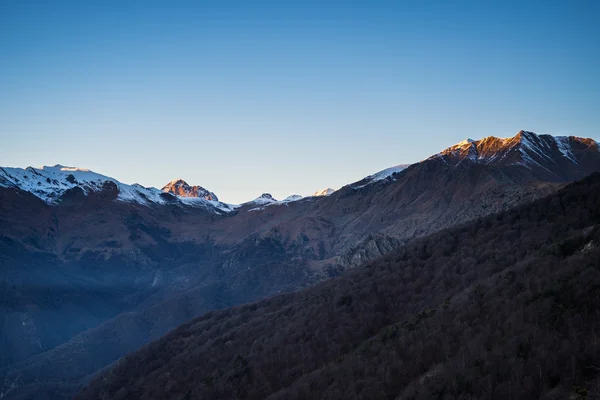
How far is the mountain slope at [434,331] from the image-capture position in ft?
154

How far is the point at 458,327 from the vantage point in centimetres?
6306

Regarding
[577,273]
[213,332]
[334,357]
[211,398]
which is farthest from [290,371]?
[213,332]

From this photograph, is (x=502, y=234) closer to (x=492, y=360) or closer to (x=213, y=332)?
(x=492, y=360)

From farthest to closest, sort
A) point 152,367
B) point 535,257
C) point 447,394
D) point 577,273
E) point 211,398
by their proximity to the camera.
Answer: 1. point 152,367
2. point 211,398
3. point 535,257
4. point 577,273
5. point 447,394

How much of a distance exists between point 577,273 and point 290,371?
5610 centimetres

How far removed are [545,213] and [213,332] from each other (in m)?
107

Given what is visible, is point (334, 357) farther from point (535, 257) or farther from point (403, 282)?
point (535, 257)

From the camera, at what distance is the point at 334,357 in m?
91.2

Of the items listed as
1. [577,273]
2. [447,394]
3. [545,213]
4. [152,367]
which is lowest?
[152,367]

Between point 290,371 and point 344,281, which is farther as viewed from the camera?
point 344,281

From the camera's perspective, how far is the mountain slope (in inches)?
1843

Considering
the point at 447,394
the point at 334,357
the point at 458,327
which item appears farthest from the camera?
the point at 334,357

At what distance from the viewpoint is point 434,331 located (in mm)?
66312

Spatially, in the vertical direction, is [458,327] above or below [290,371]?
above
